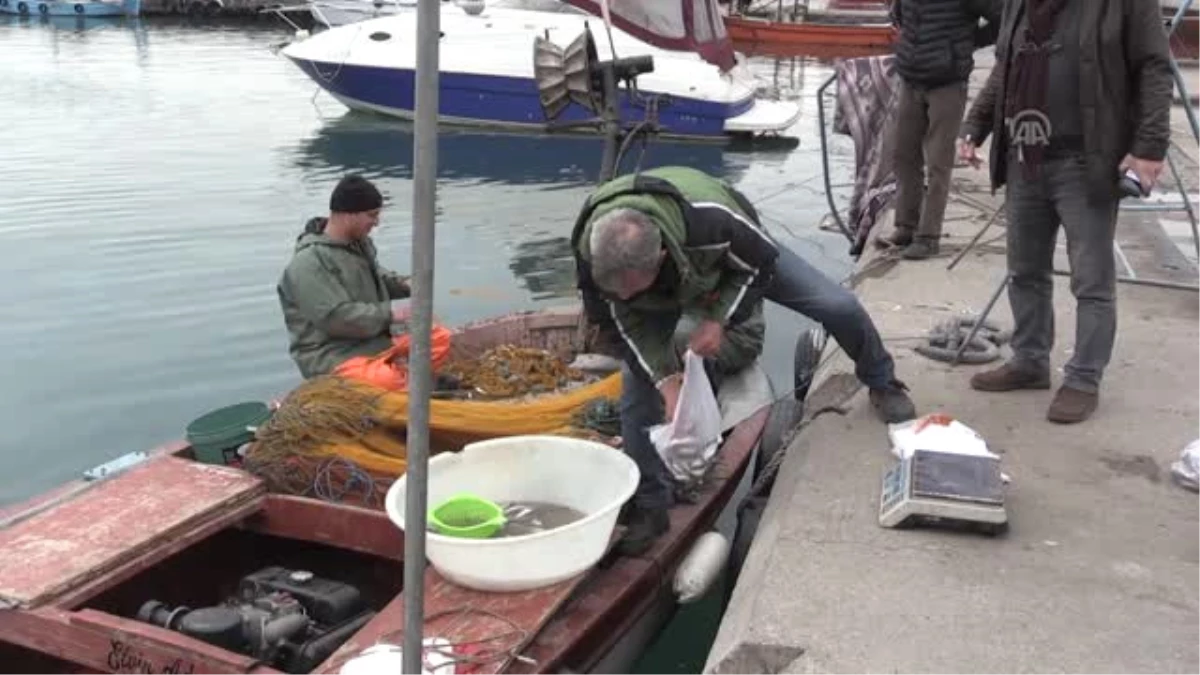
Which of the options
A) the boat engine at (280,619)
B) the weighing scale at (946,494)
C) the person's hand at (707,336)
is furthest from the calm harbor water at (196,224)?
the weighing scale at (946,494)

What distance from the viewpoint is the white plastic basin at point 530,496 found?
3691 mm

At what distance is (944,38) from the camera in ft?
21.5

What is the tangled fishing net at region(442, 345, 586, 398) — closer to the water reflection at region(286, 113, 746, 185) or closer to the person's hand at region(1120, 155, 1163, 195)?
the person's hand at region(1120, 155, 1163, 195)

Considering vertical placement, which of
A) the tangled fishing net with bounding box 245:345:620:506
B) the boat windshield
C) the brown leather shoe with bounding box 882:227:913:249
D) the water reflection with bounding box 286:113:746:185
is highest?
the boat windshield

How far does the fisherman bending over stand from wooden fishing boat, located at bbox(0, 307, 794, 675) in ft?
1.38

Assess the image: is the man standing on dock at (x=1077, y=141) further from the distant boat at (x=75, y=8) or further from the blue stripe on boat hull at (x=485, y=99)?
the distant boat at (x=75, y=8)

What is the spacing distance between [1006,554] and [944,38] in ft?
12.7

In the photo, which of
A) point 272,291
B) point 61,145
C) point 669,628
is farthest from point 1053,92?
point 61,145

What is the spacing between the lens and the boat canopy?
7551mm

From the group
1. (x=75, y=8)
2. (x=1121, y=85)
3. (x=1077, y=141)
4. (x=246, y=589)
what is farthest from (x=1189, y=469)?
(x=75, y=8)

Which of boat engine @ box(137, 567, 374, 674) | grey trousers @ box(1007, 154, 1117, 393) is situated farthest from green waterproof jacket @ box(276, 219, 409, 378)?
grey trousers @ box(1007, 154, 1117, 393)

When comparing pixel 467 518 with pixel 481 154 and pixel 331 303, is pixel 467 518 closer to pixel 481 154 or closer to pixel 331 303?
pixel 331 303

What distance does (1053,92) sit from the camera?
430 cm

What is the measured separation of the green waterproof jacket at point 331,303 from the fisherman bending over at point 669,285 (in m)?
1.64
